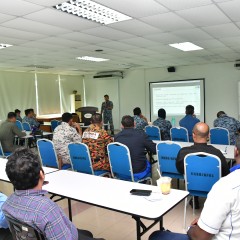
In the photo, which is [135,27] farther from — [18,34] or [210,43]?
[210,43]

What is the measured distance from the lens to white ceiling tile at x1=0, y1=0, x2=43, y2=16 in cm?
310

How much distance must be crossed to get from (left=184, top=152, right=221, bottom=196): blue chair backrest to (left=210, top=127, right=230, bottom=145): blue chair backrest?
2.43 metres

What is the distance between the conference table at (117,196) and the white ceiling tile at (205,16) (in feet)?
8.22

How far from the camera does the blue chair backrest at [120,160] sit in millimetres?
3420

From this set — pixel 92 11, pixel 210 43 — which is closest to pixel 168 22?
pixel 92 11

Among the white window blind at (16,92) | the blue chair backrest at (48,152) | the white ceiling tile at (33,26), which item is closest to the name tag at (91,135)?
the blue chair backrest at (48,152)

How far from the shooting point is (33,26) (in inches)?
162

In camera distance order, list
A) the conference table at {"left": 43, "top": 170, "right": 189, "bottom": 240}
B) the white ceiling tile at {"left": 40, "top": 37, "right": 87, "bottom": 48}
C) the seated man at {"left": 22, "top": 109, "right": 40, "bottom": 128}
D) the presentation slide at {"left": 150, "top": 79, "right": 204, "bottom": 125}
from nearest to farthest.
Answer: the conference table at {"left": 43, "top": 170, "right": 189, "bottom": 240} < the white ceiling tile at {"left": 40, "top": 37, "right": 87, "bottom": 48} < the seated man at {"left": 22, "top": 109, "right": 40, "bottom": 128} < the presentation slide at {"left": 150, "top": 79, "right": 204, "bottom": 125}

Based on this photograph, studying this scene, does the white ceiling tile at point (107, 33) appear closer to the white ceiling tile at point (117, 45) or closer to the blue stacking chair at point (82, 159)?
the white ceiling tile at point (117, 45)

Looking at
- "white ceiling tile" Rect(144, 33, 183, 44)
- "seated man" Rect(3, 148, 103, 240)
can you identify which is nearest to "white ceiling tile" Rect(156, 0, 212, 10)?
"white ceiling tile" Rect(144, 33, 183, 44)

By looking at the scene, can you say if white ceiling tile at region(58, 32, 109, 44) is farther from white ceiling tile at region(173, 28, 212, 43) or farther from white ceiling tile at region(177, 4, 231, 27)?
white ceiling tile at region(177, 4, 231, 27)

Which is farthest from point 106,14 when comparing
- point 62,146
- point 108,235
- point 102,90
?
point 102,90

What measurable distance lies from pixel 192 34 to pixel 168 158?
2616 mm

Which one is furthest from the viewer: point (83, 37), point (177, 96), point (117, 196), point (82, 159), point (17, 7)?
point (177, 96)
